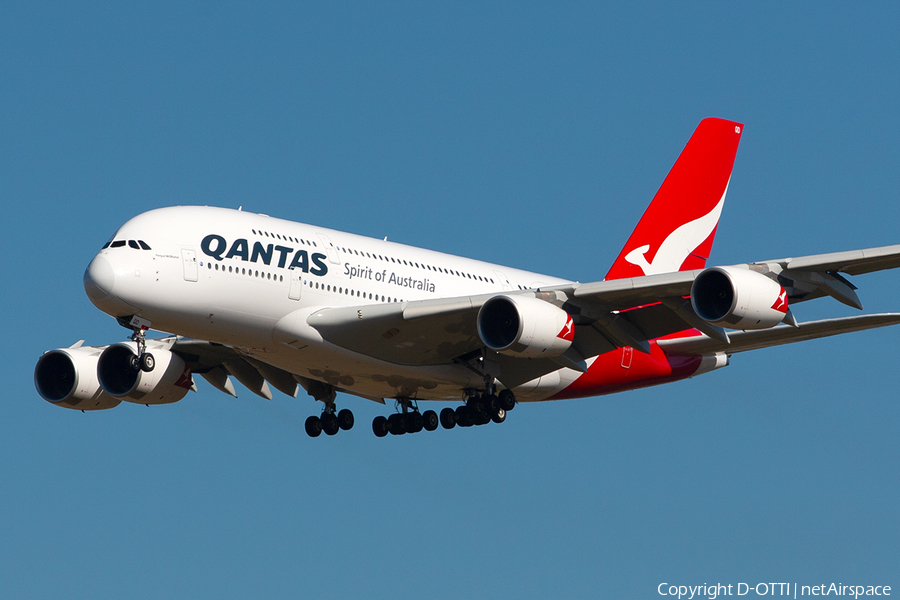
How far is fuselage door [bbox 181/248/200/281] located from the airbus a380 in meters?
0.03

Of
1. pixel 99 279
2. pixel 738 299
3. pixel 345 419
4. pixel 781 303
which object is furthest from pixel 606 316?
pixel 99 279

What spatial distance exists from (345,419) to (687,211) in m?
14.1

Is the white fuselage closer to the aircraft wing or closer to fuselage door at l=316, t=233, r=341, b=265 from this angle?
fuselage door at l=316, t=233, r=341, b=265

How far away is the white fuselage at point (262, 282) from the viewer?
100.0 ft

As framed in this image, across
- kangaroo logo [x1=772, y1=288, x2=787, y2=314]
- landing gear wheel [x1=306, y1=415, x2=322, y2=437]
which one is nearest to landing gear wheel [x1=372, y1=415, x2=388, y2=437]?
landing gear wheel [x1=306, y1=415, x2=322, y2=437]

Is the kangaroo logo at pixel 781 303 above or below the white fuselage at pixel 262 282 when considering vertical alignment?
above

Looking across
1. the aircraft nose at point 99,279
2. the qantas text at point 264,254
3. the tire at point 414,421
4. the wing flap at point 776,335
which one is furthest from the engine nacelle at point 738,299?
the aircraft nose at point 99,279

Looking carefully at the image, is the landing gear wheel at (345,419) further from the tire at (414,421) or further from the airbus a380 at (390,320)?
the tire at (414,421)

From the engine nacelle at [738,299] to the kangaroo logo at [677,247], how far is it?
10.7 metres

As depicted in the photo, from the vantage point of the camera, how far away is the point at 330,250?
109ft

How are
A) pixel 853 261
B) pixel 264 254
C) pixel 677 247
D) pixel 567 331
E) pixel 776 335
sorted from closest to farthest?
1. pixel 853 261
2. pixel 567 331
3. pixel 264 254
4. pixel 776 335
5. pixel 677 247

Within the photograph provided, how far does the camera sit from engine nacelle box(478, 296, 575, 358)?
30953 millimetres

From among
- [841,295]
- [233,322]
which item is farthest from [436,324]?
[841,295]

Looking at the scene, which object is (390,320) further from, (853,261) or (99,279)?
(853,261)
